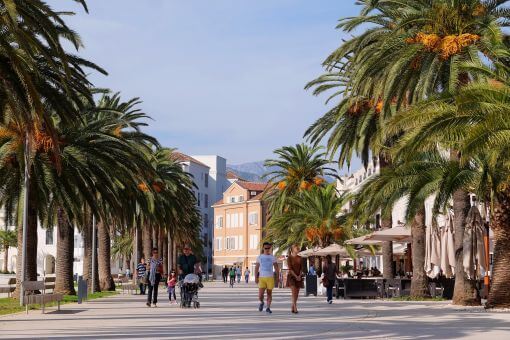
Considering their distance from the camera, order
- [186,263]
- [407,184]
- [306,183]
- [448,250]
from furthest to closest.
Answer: [306,183] < [448,250] < [407,184] < [186,263]

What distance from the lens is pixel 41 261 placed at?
384ft

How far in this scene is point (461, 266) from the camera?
2783 cm

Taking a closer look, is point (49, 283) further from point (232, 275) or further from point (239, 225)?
point (239, 225)

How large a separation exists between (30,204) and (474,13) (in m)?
15.5

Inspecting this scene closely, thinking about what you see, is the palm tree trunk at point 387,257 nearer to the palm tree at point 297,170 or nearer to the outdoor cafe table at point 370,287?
the outdoor cafe table at point 370,287

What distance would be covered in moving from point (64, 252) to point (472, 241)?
55.8 feet

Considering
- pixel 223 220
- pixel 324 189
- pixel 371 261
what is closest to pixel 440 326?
A: pixel 324 189

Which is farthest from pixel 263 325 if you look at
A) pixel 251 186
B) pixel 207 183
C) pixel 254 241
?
pixel 207 183

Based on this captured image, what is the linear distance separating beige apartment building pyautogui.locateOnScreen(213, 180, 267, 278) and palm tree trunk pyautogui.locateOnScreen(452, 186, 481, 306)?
103 meters

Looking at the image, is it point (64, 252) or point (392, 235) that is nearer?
point (392, 235)

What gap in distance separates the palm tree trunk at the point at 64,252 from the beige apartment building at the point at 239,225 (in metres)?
→ 94.5

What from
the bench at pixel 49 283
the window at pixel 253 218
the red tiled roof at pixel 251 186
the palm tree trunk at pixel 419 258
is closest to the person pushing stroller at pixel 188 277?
the bench at pixel 49 283

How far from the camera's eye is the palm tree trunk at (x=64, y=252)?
3544cm

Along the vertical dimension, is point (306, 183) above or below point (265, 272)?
above
